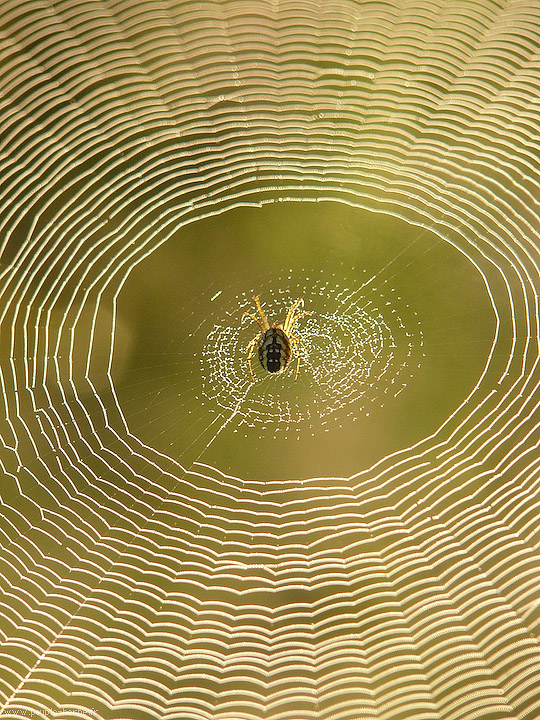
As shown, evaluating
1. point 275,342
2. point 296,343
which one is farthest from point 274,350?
point 296,343

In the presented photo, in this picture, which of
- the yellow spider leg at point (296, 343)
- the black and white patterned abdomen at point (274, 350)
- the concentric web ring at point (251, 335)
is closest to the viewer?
the concentric web ring at point (251, 335)

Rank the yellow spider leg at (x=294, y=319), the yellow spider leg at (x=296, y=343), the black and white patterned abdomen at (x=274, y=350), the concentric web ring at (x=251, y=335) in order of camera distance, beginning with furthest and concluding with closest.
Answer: the yellow spider leg at (x=296, y=343) → the yellow spider leg at (x=294, y=319) → the black and white patterned abdomen at (x=274, y=350) → the concentric web ring at (x=251, y=335)

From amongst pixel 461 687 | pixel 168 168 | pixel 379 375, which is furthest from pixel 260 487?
pixel 168 168

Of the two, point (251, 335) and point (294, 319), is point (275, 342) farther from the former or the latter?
point (251, 335)

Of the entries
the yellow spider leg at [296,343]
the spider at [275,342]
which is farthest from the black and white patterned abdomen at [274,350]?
the yellow spider leg at [296,343]

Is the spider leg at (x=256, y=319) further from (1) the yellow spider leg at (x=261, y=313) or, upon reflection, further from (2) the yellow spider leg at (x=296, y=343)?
(2) the yellow spider leg at (x=296, y=343)

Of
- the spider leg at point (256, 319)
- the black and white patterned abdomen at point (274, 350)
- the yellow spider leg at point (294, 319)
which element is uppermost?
the yellow spider leg at point (294, 319)

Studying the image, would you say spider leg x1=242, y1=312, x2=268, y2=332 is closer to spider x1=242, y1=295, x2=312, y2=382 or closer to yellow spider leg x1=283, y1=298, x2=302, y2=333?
spider x1=242, y1=295, x2=312, y2=382

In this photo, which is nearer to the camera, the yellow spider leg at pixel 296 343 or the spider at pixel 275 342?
the spider at pixel 275 342

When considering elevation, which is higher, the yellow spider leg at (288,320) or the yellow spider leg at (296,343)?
the yellow spider leg at (288,320)
